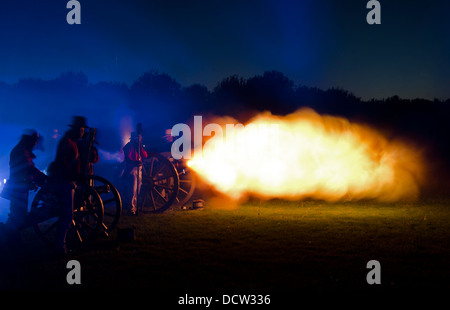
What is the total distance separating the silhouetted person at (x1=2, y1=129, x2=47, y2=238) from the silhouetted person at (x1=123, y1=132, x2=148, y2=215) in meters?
3.49

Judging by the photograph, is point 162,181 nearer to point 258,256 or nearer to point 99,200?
point 99,200

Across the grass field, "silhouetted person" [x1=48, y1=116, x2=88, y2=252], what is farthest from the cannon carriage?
the grass field

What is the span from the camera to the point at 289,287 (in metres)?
4.50

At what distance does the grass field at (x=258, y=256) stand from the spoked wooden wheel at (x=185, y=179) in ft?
7.71

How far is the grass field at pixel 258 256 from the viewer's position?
186 inches

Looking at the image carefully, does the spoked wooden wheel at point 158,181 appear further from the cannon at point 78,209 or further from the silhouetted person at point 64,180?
the silhouetted person at point 64,180

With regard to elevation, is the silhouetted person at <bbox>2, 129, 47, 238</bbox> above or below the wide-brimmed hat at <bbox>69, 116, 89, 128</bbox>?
below

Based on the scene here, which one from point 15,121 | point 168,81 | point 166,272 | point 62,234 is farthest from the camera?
point 168,81

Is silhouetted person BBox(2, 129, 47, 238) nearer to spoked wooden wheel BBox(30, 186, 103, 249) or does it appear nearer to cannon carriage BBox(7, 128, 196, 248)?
cannon carriage BBox(7, 128, 196, 248)

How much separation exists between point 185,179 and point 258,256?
695 cm

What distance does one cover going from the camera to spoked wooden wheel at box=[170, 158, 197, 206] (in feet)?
39.7

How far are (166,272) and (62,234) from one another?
227 centimetres
